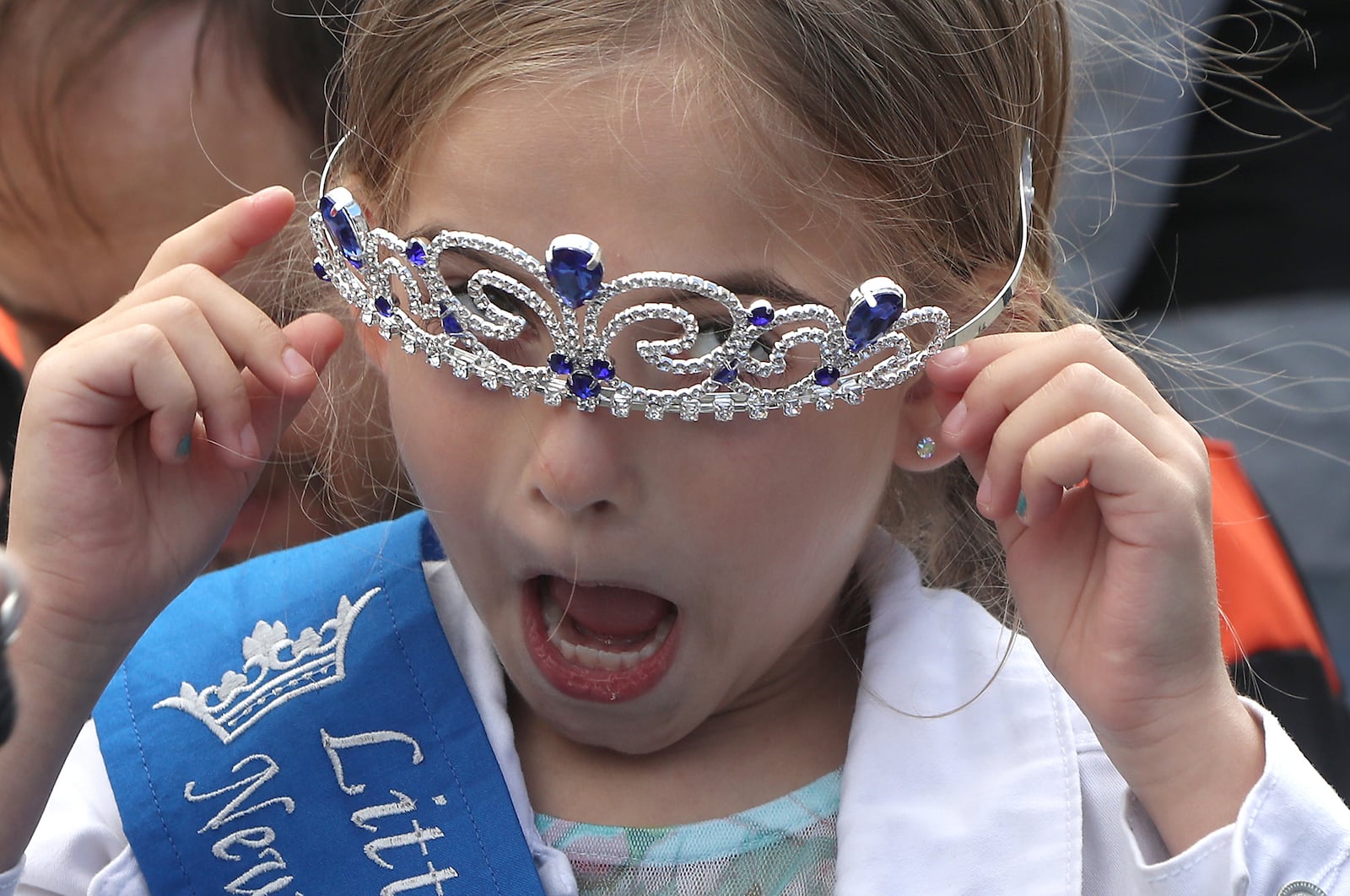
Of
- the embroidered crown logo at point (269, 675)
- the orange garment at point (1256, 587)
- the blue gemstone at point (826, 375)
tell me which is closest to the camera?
the blue gemstone at point (826, 375)

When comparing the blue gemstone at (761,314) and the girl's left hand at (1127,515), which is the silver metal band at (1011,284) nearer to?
the girl's left hand at (1127,515)

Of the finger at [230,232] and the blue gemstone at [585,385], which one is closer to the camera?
the blue gemstone at [585,385]

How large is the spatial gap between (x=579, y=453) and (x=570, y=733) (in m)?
0.30

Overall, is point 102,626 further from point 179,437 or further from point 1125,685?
point 1125,685

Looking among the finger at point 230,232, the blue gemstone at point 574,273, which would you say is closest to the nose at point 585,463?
the blue gemstone at point 574,273

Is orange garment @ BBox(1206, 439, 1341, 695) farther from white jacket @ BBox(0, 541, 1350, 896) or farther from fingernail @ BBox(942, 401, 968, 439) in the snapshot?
fingernail @ BBox(942, 401, 968, 439)

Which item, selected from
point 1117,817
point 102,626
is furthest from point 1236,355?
point 102,626

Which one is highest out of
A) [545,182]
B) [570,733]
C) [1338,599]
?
[545,182]

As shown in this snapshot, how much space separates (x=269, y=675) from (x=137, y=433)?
26 cm

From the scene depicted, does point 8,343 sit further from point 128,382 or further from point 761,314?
point 761,314

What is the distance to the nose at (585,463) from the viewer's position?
1.12 meters

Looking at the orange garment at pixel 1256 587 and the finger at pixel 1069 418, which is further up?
the finger at pixel 1069 418

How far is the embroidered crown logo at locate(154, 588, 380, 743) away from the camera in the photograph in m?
1.39

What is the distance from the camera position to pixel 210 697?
140 cm
